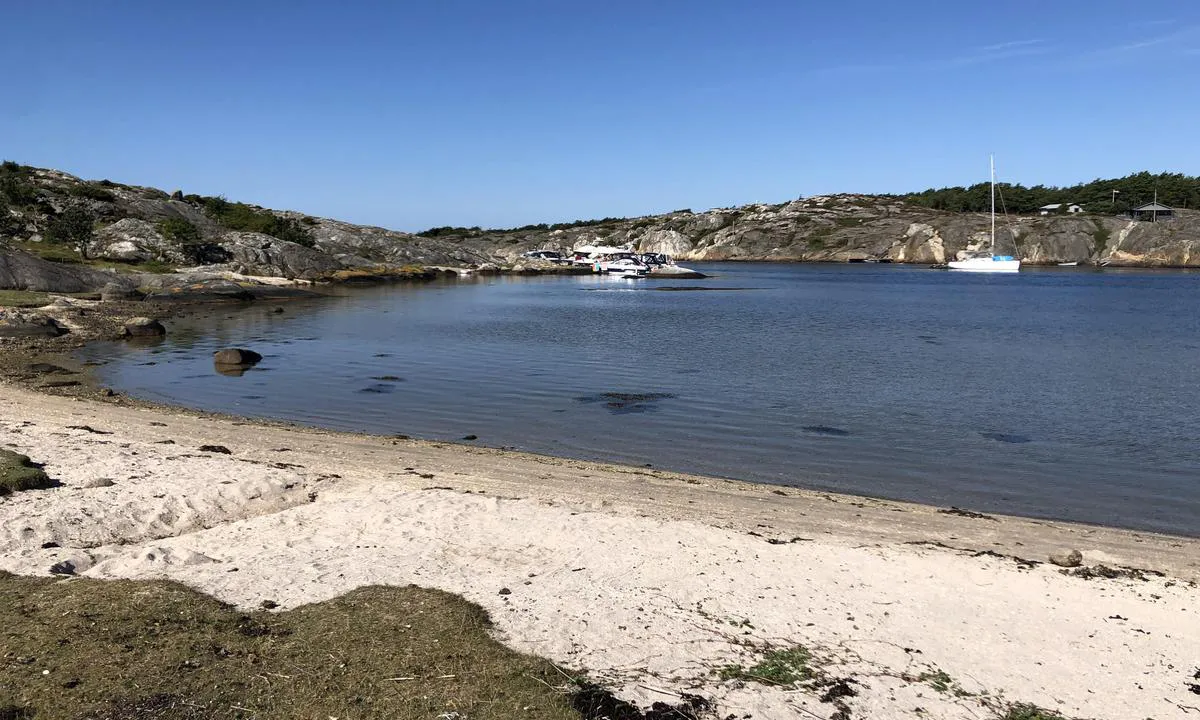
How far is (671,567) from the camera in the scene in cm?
1072

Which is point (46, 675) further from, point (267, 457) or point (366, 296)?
point (366, 296)

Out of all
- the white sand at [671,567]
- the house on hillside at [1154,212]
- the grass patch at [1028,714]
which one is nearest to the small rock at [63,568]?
the white sand at [671,567]

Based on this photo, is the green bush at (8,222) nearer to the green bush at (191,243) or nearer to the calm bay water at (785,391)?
the green bush at (191,243)

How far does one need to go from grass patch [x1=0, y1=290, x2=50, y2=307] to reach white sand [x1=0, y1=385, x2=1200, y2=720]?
114 ft

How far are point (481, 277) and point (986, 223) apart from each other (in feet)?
340

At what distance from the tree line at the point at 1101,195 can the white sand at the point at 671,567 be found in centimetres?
17404

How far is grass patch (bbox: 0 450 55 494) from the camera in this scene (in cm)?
1222

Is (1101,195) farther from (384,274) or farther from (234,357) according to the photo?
(234,357)

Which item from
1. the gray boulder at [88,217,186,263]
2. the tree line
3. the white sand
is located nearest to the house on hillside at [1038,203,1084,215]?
the tree line

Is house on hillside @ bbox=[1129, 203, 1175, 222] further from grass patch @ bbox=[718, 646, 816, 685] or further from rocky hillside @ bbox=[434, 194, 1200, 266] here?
grass patch @ bbox=[718, 646, 816, 685]

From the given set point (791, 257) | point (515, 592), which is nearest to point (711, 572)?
point (515, 592)

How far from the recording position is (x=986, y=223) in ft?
529

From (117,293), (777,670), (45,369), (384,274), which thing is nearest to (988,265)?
(384,274)

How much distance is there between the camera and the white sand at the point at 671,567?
7.84m
